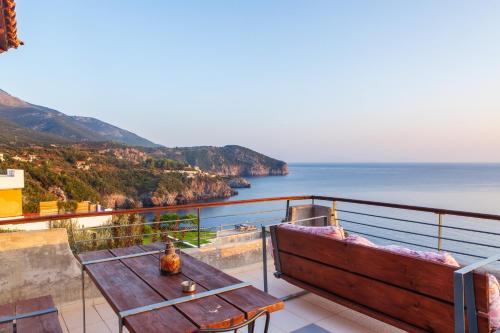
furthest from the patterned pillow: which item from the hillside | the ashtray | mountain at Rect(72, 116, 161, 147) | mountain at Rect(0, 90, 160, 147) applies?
mountain at Rect(72, 116, 161, 147)

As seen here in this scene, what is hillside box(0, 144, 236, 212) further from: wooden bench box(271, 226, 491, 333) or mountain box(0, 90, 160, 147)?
wooden bench box(271, 226, 491, 333)

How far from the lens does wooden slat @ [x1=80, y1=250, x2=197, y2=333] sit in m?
1.38

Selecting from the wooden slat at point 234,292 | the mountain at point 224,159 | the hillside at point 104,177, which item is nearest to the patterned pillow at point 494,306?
the wooden slat at point 234,292

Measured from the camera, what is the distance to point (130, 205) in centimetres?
4378

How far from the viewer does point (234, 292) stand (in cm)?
174

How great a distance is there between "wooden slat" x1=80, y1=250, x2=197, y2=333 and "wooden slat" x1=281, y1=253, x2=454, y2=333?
4.91 feet

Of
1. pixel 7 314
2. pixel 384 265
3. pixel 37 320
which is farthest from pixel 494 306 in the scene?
pixel 7 314

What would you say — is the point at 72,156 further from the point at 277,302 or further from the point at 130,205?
the point at 277,302

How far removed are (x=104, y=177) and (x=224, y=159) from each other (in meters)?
34.4

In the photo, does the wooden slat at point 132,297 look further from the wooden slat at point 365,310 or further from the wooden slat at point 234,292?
the wooden slat at point 365,310

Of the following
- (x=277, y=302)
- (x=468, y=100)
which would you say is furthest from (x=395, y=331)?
(x=468, y=100)

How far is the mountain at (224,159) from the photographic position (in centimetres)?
6612

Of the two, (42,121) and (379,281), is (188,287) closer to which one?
(379,281)

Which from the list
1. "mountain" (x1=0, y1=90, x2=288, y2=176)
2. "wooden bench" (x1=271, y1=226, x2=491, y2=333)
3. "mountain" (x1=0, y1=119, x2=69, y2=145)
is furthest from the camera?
"mountain" (x1=0, y1=90, x2=288, y2=176)
